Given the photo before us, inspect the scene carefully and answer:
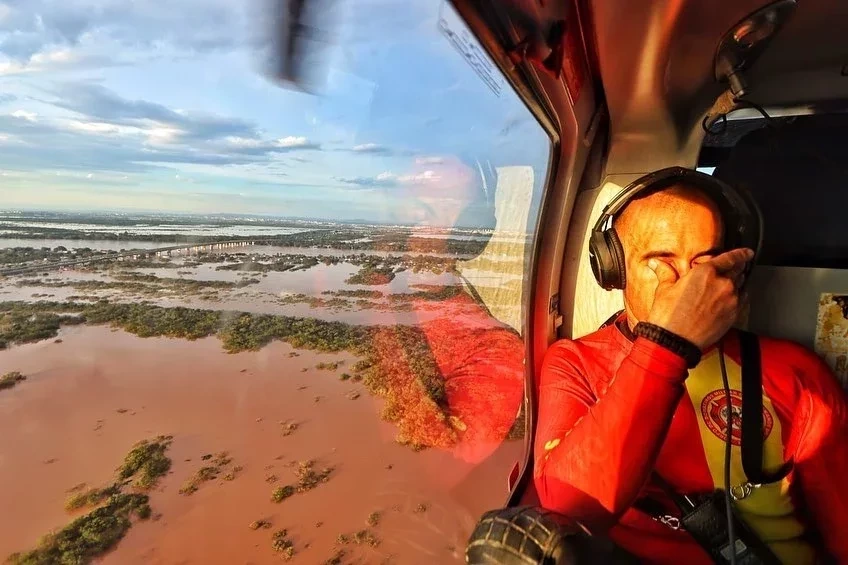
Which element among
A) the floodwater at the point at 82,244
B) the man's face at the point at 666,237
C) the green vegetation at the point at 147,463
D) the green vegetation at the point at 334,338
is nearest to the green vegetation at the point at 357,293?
the green vegetation at the point at 334,338

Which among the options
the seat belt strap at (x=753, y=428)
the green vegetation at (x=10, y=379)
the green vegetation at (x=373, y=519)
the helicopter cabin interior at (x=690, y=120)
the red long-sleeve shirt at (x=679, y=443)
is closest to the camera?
the red long-sleeve shirt at (x=679, y=443)

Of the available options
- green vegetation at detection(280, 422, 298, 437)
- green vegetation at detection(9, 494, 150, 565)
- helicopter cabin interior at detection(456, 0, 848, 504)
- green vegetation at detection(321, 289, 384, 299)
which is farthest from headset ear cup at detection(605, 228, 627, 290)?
green vegetation at detection(280, 422, 298, 437)

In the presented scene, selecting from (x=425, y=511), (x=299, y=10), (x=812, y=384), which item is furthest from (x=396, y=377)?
(x=299, y=10)

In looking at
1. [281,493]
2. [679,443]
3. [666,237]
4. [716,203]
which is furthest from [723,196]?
[281,493]

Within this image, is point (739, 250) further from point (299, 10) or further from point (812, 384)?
point (299, 10)

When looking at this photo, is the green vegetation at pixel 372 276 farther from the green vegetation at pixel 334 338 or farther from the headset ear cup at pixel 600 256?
→ the headset ear cup at pixel 600 256

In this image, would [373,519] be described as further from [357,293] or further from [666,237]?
[666,237]
